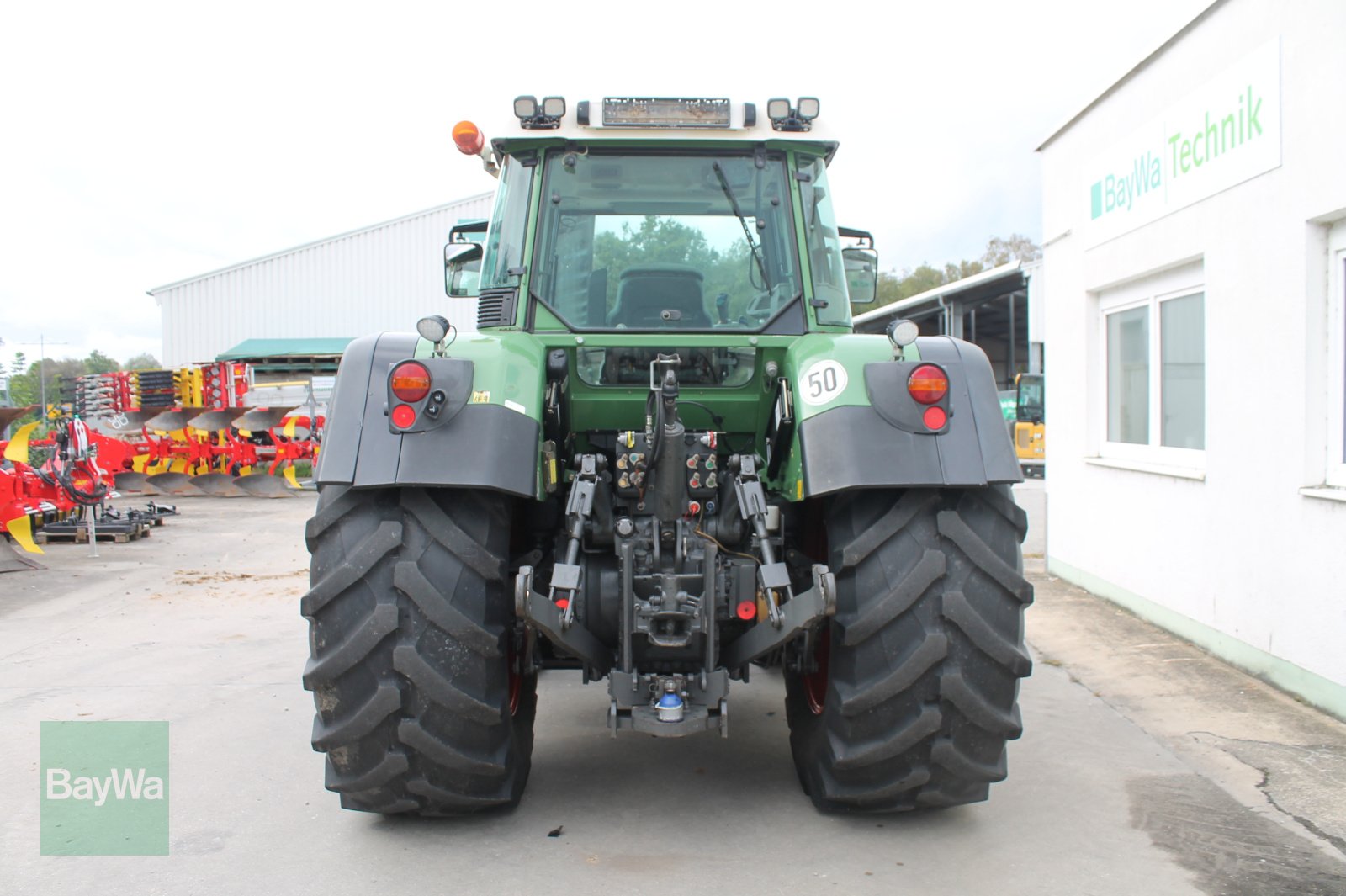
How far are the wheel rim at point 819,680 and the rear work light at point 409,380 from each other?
1625 mm

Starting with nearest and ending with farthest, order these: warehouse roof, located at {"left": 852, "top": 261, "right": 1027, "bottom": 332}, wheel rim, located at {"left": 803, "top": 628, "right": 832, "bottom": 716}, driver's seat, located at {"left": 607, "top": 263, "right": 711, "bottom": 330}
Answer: wheel rim, located at {"left": 803, "top": 628, "right": 832, "bottom": 716}
driver's seat, located at {"left": 607, "top": 263, "right": 711, "bottom": 330}
warehouse roof, located at {"left": 852, "top": 261, "right": 1027, "bottom": 332}

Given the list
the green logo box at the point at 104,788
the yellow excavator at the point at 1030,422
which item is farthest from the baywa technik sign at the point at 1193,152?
the yellow excavator at the point at 1030,422

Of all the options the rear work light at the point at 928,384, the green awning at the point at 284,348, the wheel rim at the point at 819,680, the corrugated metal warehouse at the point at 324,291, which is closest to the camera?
the rear work light at the point at 928,384

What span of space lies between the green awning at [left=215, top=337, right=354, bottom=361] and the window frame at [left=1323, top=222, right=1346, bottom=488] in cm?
2321

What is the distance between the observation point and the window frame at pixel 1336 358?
478 cm

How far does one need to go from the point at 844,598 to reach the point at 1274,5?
396 cm

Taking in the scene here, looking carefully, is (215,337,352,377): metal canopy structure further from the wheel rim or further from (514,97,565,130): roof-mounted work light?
the wheel rim

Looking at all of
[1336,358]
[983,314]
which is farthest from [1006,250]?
[1336,358]

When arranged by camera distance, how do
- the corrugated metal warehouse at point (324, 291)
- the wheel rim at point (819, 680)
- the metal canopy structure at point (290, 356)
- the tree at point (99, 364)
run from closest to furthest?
1. the wheel rim at point (819, 680)
2. the metal canopy structure at point (290, 356)
3. the corrugated metal warehouse at point (324, 291)
4. the tree at point (99, 364)

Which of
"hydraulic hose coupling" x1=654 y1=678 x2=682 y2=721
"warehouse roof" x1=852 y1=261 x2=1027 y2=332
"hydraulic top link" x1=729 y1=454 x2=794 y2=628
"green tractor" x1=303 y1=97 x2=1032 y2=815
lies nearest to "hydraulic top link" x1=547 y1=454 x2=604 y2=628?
"green tractor" x1=303 y1=97 x2=1032 y2=815

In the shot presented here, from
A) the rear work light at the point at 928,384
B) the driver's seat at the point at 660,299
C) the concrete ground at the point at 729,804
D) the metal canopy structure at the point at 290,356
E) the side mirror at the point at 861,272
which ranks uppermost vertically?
the metal canopy structure at the point at 290,356

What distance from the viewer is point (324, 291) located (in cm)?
2708

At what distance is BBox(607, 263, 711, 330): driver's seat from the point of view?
4.01 meters

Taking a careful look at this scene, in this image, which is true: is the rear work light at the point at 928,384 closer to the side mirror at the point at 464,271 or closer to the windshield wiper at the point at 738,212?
the windshield wiper at the point at 738,212
